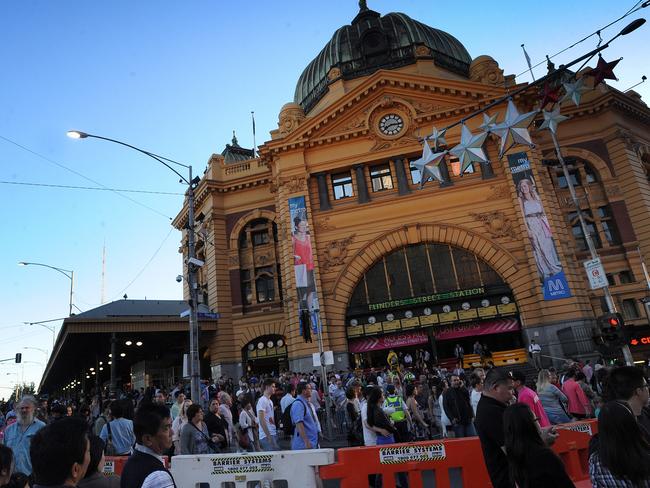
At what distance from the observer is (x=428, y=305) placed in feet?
101

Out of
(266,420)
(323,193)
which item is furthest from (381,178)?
(266,420)

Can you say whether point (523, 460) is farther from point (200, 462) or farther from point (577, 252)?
point (577, 252)

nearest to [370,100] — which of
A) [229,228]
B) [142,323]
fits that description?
[229,228]

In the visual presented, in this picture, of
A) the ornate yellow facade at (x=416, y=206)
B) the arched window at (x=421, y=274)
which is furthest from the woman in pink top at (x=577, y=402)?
the arched window at (x=421, y=274)

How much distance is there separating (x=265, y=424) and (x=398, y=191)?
24.5m

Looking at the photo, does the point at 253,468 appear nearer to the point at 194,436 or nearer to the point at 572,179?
the point at 194,436

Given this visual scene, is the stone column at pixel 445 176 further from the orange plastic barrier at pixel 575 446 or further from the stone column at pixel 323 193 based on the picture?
the orange plastic barrier at pixel 575 446

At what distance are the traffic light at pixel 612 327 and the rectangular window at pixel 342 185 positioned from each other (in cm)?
2152

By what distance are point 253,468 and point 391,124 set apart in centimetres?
3079

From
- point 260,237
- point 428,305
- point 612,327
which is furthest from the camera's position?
point 260,237

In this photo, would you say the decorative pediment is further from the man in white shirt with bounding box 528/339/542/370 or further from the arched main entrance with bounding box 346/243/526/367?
the man in white shirt with bounding box 528/339/542/370

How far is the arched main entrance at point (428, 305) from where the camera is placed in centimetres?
3014

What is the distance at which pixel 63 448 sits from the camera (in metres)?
3.07

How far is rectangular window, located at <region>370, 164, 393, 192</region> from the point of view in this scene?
33406mm
